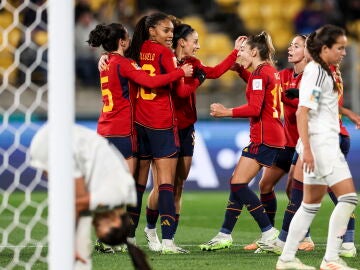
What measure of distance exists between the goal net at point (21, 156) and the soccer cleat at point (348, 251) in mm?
2103

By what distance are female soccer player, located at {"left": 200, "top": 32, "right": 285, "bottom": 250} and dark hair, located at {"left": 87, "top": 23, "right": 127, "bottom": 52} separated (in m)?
0.89

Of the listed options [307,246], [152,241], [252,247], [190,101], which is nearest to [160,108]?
[190,101]

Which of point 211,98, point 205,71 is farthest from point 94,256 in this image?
point 211,98

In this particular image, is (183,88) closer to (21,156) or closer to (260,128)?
(260,128)

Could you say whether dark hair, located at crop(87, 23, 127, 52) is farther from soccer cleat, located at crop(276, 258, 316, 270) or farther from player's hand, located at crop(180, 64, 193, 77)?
soccer cleat, located at crop(276, 258, 316, 270)

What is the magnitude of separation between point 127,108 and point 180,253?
111cm

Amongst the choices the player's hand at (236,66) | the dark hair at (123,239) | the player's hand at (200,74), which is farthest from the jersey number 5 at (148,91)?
the dark hair at (123,239)

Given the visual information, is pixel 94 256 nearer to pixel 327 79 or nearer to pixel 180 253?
pixel 180 253

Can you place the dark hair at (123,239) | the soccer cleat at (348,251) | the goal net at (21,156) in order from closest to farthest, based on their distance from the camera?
the dark hair at (123,239)
the goal net at (21,156)
the soccer cleat at (348,251)

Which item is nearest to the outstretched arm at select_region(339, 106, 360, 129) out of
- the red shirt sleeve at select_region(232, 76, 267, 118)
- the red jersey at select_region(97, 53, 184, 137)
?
the red shirt sleeve at select_region(232, 76, 267, 118)

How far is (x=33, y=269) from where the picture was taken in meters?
5.77

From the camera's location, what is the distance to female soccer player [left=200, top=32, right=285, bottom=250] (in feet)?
21.9

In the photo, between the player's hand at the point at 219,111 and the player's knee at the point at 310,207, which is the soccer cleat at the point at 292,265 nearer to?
the player's knee at the point at 310,207

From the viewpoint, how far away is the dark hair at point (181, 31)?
7.06 metres
